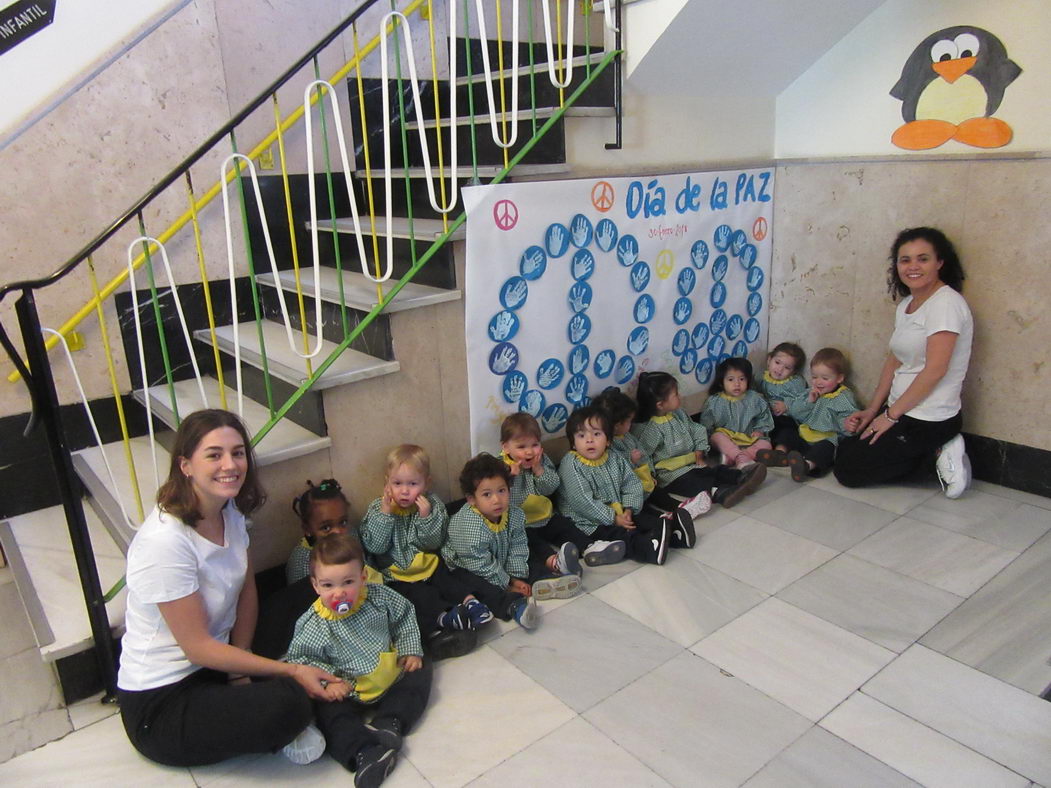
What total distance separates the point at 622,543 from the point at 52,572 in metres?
1.94

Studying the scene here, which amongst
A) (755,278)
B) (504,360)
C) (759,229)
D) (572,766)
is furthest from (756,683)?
(759,229)

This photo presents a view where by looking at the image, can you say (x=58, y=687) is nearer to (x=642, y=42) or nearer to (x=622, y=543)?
(x=622, y=543)

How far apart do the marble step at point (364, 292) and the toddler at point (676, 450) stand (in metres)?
1.12

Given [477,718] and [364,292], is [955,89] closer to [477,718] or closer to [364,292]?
[364,292]

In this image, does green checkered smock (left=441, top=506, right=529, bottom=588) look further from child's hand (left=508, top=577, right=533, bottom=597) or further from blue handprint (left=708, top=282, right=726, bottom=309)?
blue handprint (left=708, top=282, right=726, bottom=309)

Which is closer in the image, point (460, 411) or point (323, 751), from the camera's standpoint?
point (323, 751)

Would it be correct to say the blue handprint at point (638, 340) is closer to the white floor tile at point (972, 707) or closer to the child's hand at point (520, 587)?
the child's hand at point (520, 587)

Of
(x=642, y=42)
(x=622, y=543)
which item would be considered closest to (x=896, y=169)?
(x=642, y=42)

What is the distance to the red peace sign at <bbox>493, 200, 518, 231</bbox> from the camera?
292 centimetres

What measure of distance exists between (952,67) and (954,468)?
1684 millimetres

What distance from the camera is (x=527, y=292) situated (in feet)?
10.2

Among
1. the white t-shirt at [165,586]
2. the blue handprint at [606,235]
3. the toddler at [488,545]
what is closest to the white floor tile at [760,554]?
the toddler at [488,545]

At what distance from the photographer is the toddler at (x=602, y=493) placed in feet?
9.77

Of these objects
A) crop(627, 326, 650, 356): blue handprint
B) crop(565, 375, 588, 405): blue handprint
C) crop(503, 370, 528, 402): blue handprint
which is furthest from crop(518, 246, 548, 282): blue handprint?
crop(627, 326, 650, 356): blue handprint
